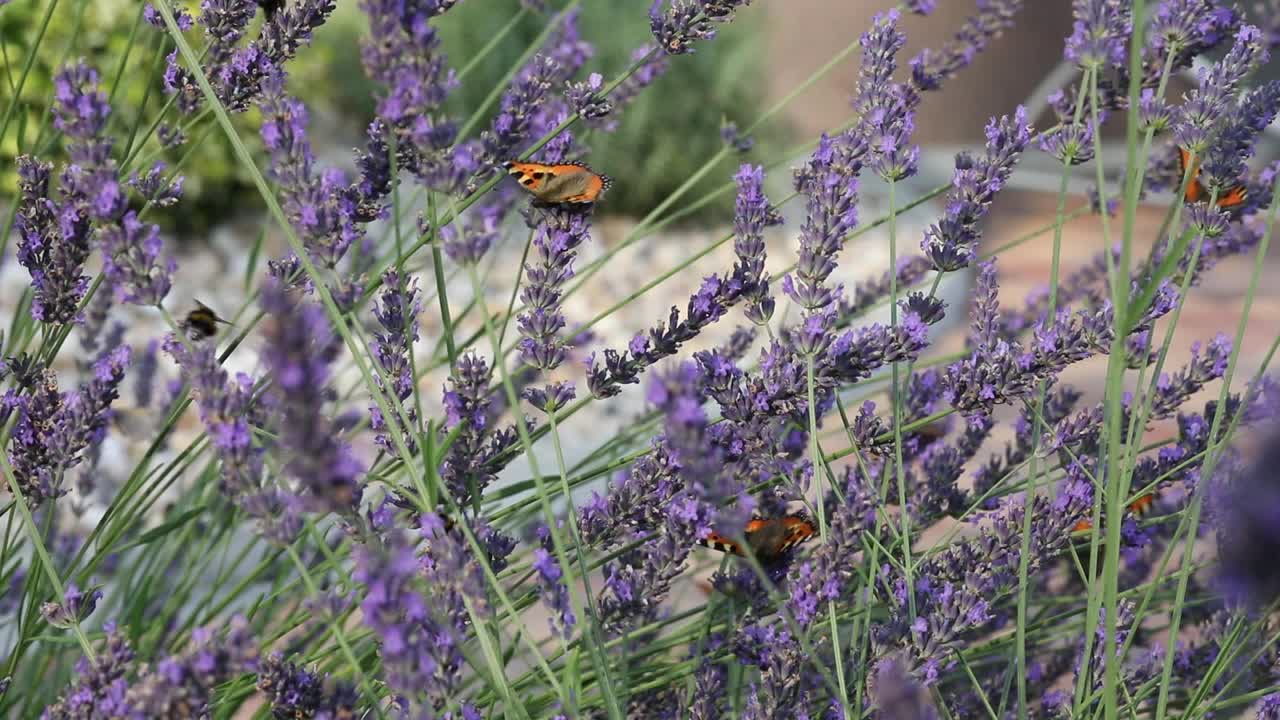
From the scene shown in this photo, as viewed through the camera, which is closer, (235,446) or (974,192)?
(235,446)

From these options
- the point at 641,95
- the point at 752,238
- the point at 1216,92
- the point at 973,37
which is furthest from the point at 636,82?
the point at 641,95

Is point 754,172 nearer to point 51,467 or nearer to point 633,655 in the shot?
point 633,655

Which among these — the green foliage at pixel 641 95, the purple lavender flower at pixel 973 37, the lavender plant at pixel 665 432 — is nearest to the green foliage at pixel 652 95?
the green foliage at pixel 641 95

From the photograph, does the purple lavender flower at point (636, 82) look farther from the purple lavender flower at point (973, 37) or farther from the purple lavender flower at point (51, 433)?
the purple lavender flower at point (51, 433)

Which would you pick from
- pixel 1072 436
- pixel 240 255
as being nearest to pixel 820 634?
pixel 1072 436

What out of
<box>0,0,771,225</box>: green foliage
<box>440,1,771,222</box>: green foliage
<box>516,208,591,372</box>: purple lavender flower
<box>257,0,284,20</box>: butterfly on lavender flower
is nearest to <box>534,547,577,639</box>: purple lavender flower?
<box>516,208,591,372</box>: purple lavender flower

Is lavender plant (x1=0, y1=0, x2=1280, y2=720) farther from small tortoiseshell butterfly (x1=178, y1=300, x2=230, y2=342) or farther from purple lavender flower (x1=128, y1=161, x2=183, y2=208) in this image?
small tortoiseshell butterfly (x1=178, y1=300, x2=230, y2=342)

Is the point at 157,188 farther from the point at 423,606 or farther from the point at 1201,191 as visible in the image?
the point at 1201,191
